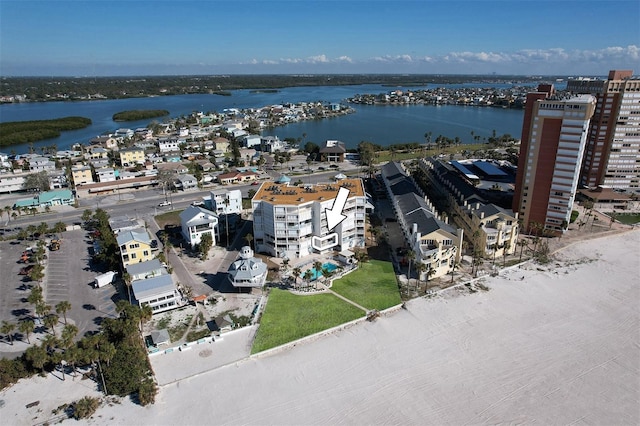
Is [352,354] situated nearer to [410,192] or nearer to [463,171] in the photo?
[410,192]

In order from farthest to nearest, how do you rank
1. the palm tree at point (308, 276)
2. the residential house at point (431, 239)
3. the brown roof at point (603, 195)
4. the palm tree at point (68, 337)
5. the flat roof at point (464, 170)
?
the flat roof at point (464, 170)
the brown roof at point (603, 195)
the residential house at point (431, 239)
the palm tree at point (308, 276)
the palm tree at point (68, 337)

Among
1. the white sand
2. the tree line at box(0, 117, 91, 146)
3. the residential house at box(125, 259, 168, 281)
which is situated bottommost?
the white sand

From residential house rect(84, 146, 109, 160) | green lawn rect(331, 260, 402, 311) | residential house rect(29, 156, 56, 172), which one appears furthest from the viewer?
residential house rect(84, 146, 109, 160)

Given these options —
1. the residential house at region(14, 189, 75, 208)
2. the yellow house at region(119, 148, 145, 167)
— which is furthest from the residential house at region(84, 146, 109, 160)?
the residential house at region(14, 189, 75, 208)

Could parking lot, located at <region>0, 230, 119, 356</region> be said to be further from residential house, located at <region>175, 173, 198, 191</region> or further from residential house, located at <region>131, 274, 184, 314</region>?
residential house, located at <region>175, 173, 198, 191</region>

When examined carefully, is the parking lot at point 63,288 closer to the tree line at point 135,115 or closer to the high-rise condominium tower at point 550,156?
the high-rise condominium tower at point 550,156

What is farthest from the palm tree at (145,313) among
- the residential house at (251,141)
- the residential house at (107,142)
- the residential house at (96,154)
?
the residential house at (107,142)

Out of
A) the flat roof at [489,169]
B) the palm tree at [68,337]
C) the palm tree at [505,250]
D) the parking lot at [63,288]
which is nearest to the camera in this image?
the palm tree at [68,337]
